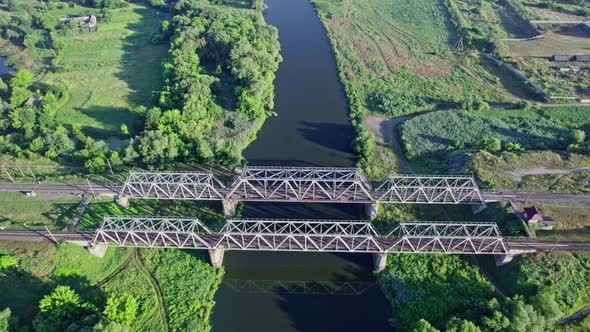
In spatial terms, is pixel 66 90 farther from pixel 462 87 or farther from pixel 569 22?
pixel 569 22

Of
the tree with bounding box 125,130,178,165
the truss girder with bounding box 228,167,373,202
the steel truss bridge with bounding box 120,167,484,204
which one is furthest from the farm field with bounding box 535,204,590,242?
the tree with bounding box 125,130,178,165

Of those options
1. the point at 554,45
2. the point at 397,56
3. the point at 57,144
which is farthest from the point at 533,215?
the point at 57,144

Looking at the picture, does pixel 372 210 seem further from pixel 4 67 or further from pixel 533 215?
pixel 4 67

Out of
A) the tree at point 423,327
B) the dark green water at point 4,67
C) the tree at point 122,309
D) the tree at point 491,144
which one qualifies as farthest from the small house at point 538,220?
the dark green water at point 4,67

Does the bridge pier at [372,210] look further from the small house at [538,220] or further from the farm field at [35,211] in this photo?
the farm field at [35,211]


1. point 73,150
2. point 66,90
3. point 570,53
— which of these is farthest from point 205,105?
point 570,53

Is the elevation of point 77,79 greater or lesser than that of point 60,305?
lesser
